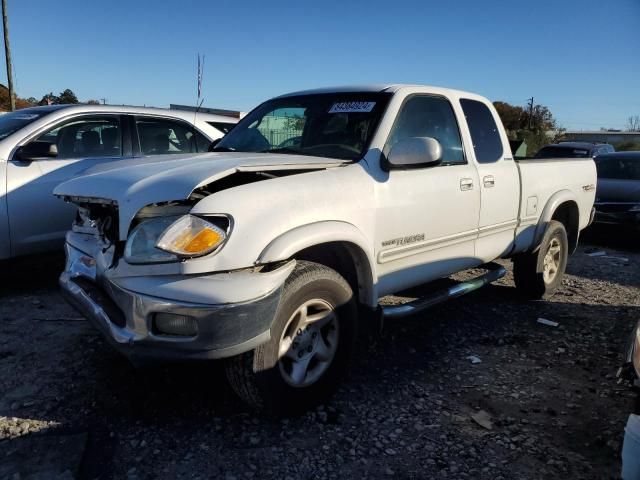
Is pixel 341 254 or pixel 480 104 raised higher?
pixel 480 104

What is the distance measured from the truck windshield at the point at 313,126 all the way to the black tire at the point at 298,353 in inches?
37.6

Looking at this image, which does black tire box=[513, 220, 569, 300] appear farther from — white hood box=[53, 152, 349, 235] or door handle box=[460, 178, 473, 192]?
white hood box=[53, 152, 349, 235]

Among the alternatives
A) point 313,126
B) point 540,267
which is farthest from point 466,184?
point 540,267

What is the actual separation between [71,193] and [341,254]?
163 cm

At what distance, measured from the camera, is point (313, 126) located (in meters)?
4.02

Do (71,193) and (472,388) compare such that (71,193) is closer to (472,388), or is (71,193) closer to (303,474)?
(303,474)

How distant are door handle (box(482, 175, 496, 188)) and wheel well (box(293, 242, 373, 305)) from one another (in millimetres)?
1555

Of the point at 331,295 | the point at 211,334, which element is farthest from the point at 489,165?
the point at 211,334

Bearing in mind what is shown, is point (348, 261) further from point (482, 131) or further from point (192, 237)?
point (482, 131)

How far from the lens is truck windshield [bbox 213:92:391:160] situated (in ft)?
12.0

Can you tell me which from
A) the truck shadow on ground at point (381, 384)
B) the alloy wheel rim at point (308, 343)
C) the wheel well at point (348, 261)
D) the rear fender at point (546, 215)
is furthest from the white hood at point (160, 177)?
the rear fender at point (546, 215)

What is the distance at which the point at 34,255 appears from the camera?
196 inches

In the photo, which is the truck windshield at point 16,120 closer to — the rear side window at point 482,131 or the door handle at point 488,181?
the rear side window at point 482,131

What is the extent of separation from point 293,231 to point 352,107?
58.2 inches
